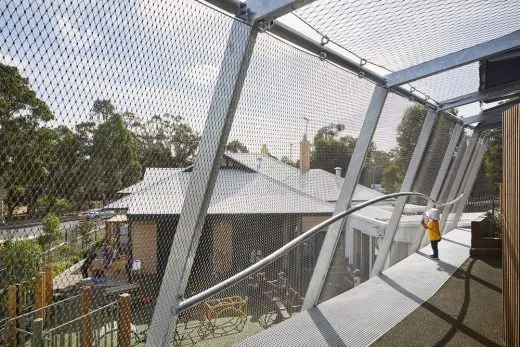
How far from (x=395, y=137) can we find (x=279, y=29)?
291 centimetres

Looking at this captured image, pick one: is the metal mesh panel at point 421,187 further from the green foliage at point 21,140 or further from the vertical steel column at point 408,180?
the green foliage at point 21,140

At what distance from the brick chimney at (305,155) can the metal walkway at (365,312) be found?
4.29 feet

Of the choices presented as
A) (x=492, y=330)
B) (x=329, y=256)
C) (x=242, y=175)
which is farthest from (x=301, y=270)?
(x=492, y=330)

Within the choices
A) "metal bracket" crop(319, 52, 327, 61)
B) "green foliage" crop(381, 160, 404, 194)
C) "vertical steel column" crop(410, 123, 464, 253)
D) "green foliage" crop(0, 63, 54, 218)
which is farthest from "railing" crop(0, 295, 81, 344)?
"vertical steel column" crop(410, 123, 464, 253)

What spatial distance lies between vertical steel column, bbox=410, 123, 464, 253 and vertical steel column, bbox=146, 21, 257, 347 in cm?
549

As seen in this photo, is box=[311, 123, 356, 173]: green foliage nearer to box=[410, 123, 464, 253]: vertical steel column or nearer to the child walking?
the child walking

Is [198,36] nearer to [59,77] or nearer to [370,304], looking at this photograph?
A: [59,77]

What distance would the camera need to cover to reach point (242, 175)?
2295 mm

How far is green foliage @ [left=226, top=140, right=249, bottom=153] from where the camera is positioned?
6.50 feet

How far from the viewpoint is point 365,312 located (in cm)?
324

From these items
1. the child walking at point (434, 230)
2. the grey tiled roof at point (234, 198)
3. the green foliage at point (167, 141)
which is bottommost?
the child walking at point (434, 230)

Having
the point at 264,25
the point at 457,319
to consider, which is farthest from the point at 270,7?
the point at 457,319

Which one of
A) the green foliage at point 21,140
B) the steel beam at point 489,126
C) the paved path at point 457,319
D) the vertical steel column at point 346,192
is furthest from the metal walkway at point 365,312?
the steel beam at point 489,126

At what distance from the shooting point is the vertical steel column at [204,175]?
1.69 meters
